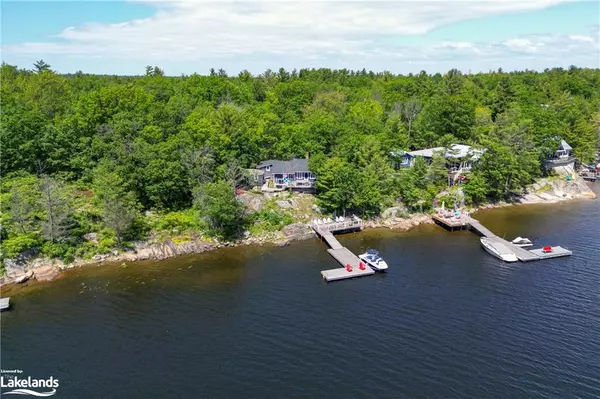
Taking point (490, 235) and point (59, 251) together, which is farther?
point (490, 235)

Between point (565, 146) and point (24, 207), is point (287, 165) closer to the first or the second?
point (24, 207)

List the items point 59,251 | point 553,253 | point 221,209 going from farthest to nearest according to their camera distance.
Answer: point 221,209 < point 553,253 < point 59,251

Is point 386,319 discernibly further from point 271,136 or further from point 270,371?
point 271,136

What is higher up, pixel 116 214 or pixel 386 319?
pixel 116 214

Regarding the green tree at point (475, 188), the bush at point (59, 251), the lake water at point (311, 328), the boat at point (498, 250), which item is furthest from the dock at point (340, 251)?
the bush at point (59, 251)

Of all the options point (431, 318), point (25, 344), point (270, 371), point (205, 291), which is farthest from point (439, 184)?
point (25, 344)

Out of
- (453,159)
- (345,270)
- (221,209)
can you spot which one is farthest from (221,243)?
(453,159)

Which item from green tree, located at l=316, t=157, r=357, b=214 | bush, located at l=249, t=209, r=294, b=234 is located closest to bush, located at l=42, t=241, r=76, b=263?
bush, located at l=249, t=209, r=294, b=234
